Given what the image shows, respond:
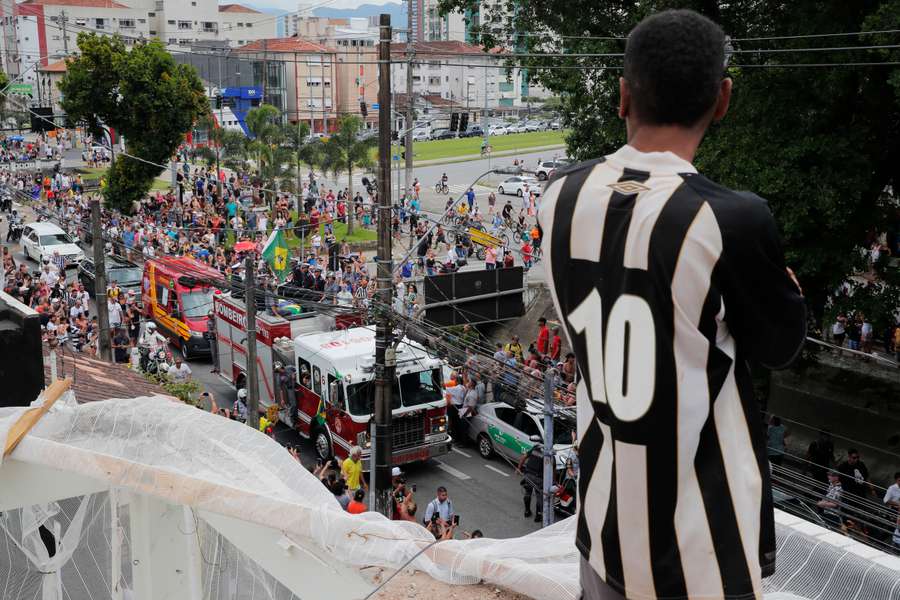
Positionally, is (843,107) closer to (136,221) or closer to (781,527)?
(781,527)

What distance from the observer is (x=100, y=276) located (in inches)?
776

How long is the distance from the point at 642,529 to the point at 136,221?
3475 cm

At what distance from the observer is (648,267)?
69.5 inches

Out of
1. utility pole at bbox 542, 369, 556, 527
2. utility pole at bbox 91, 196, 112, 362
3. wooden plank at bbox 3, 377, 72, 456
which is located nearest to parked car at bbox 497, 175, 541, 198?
utility pole at bbox 91, 196, 112, 362

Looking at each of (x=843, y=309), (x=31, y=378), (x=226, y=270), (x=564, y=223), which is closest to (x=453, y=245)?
(x=226, y=270)

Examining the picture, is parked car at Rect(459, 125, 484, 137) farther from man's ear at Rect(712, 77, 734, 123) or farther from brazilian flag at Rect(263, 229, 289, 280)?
man's ear at Rect(712, 77, 734, 123)

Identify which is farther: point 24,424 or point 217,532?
point 24,424

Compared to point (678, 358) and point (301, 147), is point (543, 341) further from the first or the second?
point (301, 147)

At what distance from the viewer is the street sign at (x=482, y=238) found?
101 feet

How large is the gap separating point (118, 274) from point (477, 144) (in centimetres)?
Result: 5887

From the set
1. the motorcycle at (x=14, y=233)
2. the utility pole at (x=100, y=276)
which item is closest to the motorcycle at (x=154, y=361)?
the utility pole at (x=100, y=276)

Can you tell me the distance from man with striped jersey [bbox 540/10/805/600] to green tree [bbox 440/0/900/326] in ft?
39.1

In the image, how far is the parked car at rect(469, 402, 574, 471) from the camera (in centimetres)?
1612

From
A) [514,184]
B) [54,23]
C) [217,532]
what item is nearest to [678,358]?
[217,532]
